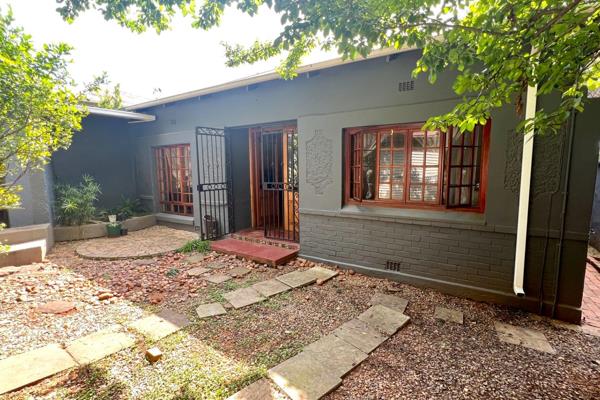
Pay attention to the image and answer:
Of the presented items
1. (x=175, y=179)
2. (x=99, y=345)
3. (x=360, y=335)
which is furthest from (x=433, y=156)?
(x=175, y=179)

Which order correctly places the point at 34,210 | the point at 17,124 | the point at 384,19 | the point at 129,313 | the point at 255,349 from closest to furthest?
the point at 384,19
the point at 255,349
the point at 17,124
the point at 129,313
the point at 34,210

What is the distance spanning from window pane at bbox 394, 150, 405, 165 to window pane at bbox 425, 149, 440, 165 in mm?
319

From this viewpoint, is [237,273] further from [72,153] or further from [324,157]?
[72,153]

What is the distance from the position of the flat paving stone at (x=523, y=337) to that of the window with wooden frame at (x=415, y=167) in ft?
4.62

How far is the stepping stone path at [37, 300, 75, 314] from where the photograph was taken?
321 cm

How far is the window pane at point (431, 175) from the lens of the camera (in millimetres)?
3811

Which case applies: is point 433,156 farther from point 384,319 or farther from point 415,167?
point 384,319

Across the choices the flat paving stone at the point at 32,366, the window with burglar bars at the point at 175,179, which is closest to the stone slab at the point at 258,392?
the flat paving stone at the point at 32,366

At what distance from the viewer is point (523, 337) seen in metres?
2.79

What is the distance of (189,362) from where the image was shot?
2355 millimetres

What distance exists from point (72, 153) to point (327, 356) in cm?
791

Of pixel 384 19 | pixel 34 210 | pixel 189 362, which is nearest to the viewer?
pixel 384 19

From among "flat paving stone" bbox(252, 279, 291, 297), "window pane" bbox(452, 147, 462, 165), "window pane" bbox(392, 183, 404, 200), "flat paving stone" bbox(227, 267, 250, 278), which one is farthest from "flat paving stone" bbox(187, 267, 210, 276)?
"window pane" bbox(452, 147, 462, 165)

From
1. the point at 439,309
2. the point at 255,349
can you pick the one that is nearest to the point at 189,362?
the point at 255,349
